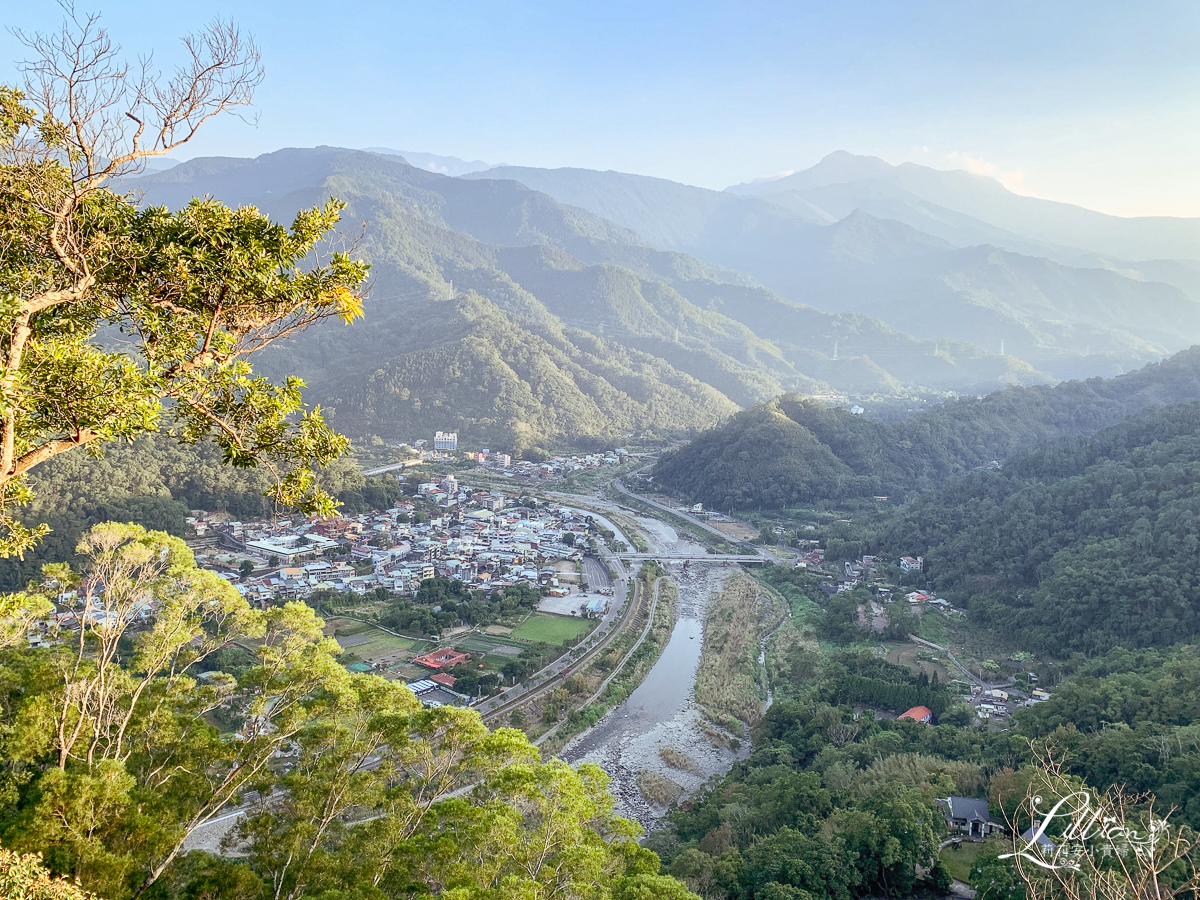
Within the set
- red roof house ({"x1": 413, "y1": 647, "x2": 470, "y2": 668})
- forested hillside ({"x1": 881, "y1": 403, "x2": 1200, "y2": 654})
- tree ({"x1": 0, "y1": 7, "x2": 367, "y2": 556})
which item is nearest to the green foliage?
tree ({"x1": 0, "y1": 7, "x2": 367, "y2": 556})

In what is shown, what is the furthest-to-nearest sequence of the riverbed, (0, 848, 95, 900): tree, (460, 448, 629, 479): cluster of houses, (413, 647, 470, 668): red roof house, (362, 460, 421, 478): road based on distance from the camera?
(460, 448, 629, 479): cluster of houses < (362, 460, 421, 478): road < (413, 647, 470, 668): red roof house < the riverbed < (0, 848, 95, 900): tree

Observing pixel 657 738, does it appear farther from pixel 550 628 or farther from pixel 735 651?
pixel 550 628

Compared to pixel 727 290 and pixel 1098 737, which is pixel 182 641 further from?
pixel 727 290

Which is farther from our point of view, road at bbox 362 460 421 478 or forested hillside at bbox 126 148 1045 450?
forested hillside at bbox 126 148 1045 450

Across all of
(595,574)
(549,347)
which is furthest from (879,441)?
(549,347)

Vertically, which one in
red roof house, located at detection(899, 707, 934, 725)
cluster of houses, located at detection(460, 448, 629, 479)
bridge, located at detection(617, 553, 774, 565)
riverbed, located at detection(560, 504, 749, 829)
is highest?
cluster of houses, located at detection(460, 448, 629, 479)

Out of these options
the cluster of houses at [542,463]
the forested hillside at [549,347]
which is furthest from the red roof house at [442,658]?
the cluster of houses at [542,463]

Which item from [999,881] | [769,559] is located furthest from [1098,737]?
[769,559]

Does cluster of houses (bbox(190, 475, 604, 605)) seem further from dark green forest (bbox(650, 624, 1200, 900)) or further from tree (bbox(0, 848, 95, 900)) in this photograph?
tree (bbox(0, 848, 95, 900))
